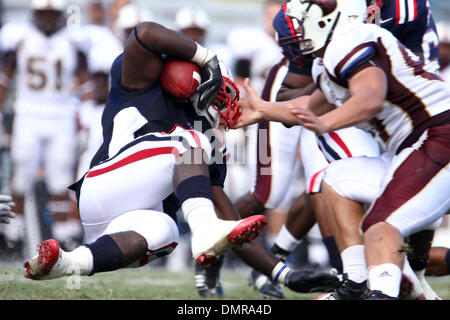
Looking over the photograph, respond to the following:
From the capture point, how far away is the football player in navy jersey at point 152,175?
9.72 feet

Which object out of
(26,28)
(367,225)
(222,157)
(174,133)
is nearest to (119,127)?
(174,133)

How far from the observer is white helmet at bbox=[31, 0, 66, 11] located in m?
6.74

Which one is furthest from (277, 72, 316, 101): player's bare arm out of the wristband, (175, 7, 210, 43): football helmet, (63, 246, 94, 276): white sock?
(175, 7, 210, 43): football helmet

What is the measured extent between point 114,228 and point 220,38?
265 inches

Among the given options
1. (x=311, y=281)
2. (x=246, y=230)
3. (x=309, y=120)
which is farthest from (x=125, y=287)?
(x=309, y=120)

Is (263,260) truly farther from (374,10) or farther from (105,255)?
(374,10)

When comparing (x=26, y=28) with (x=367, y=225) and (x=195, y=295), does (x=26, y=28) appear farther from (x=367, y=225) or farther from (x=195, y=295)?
(x=367, y=225)

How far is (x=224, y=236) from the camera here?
2.84 meters

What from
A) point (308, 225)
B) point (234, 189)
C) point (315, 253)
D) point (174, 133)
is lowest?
point (315, 253)

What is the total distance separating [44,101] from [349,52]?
14.3ft

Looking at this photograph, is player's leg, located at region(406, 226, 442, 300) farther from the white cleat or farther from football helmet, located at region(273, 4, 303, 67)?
the white cleat

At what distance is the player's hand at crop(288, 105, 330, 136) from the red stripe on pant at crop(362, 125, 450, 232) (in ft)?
1.21

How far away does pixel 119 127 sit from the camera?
3408mm

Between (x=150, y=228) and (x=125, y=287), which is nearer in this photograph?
(x=150, y=228)
